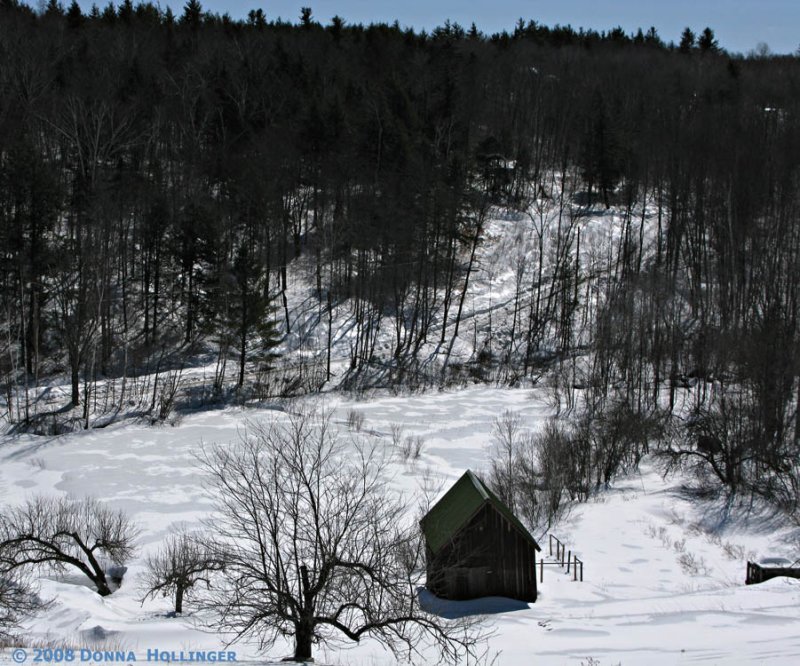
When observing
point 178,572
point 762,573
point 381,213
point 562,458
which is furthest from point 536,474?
point 381,213

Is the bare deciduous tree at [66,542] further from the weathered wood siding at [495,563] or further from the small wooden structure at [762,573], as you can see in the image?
the small wooden structure at [762,573]

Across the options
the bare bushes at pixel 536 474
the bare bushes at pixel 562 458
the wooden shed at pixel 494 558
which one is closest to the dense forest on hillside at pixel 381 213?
the bare bushes at pixel 562 458

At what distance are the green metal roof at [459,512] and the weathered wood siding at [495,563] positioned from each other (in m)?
0.21

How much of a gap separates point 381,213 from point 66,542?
31.4 metres

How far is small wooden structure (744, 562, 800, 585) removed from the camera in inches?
814

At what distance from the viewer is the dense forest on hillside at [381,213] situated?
1447 inches

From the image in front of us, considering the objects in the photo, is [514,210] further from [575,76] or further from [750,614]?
[750,614]

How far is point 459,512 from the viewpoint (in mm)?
20359

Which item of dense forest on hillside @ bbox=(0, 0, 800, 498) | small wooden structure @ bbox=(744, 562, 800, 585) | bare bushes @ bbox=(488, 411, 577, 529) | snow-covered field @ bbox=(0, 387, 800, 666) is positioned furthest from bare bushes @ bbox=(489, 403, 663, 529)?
small wooden structure @ bbox=(744, 562, 800, 585)

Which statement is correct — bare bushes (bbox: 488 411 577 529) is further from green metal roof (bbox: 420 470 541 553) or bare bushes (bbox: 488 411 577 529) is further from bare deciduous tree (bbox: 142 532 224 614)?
bare deciduous tree (bbox: 142 532 224 614)

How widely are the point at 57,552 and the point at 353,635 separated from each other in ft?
26.4

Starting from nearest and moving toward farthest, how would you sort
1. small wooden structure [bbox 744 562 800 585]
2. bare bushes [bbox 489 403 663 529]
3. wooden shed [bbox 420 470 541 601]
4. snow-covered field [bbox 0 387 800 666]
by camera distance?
snow-covered field [bbox 0 387 800 666] < wooden shed [bbox 420 470 541 601] < small wooden structure [bbox 744 562 800 585] < bare bushes [bbox 489 403 663 529]

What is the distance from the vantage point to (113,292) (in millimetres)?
43156

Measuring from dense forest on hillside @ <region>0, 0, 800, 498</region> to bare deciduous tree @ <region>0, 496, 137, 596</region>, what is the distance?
1530 cm
